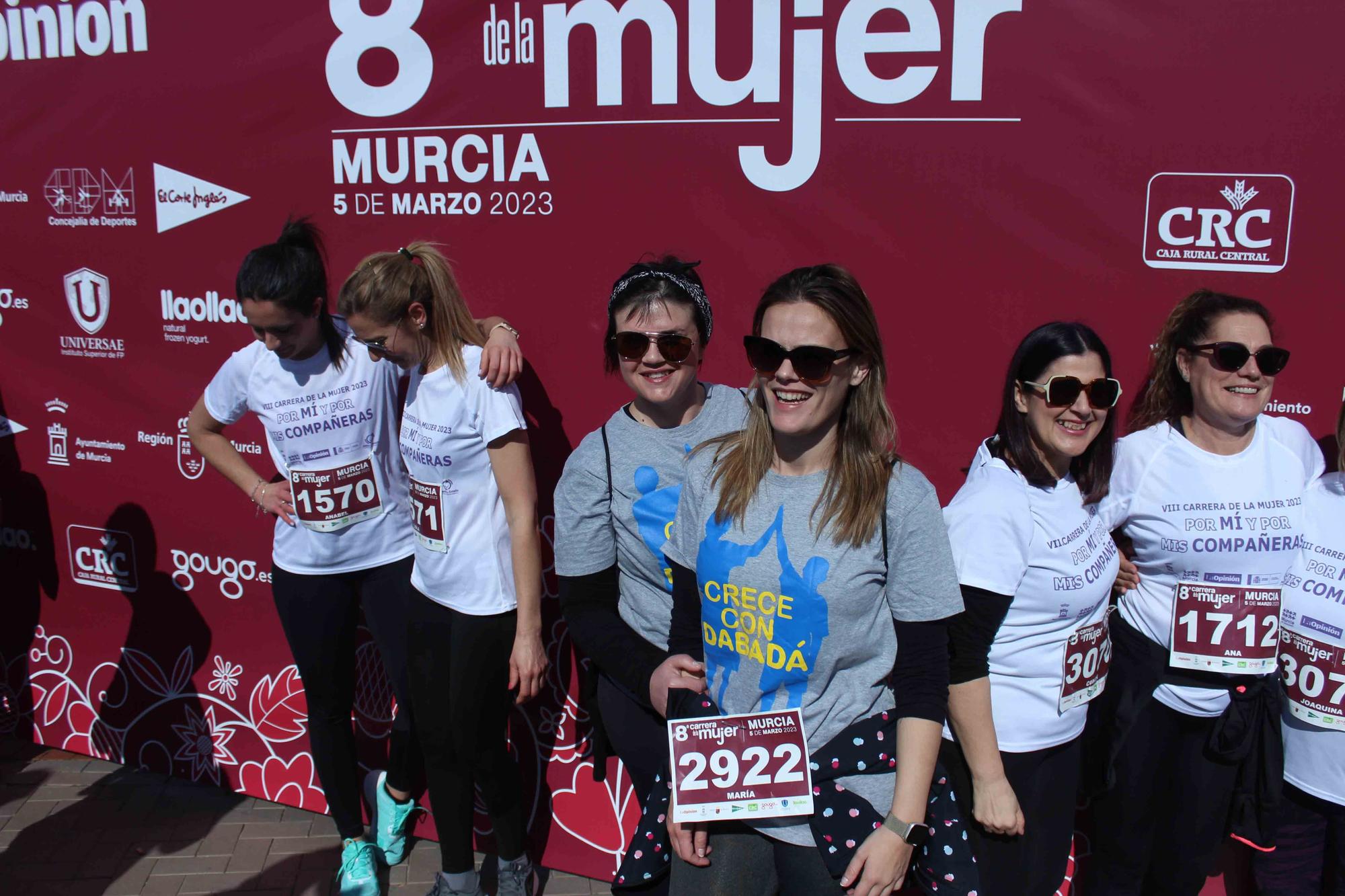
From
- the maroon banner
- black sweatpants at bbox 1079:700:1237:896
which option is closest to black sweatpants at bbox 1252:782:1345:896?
black sweatpants at bbox 1079:700:1237:896

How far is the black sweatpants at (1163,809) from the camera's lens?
258 cm

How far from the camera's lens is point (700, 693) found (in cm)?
198

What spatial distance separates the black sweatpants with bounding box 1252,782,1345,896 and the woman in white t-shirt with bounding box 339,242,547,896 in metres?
1.99

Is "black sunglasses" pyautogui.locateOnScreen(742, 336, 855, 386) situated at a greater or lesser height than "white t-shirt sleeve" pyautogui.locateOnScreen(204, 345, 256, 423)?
greater

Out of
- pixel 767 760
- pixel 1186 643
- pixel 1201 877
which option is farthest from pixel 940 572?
pixel 1201 877

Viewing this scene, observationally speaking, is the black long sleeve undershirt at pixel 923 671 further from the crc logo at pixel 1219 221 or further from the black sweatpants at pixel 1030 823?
the crc logo at pixel 1219 221

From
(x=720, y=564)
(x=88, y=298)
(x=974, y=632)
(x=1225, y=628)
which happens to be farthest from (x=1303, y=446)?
(x=88, y=298)

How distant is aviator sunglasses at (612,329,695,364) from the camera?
2250mm

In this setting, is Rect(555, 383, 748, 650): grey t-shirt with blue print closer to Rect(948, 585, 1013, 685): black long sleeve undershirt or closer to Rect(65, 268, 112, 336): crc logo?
Rect(948, 585, 1013, 685): black long sleeve undershirt

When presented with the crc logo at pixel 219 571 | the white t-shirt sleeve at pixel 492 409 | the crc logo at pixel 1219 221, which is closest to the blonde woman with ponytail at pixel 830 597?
the white t-shirt sleeve at pixel 492 409

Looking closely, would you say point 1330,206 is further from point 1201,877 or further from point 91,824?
point 91,824

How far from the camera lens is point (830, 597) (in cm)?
181

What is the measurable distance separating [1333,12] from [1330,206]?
0.46 metres

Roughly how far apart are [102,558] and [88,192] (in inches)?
56.1
